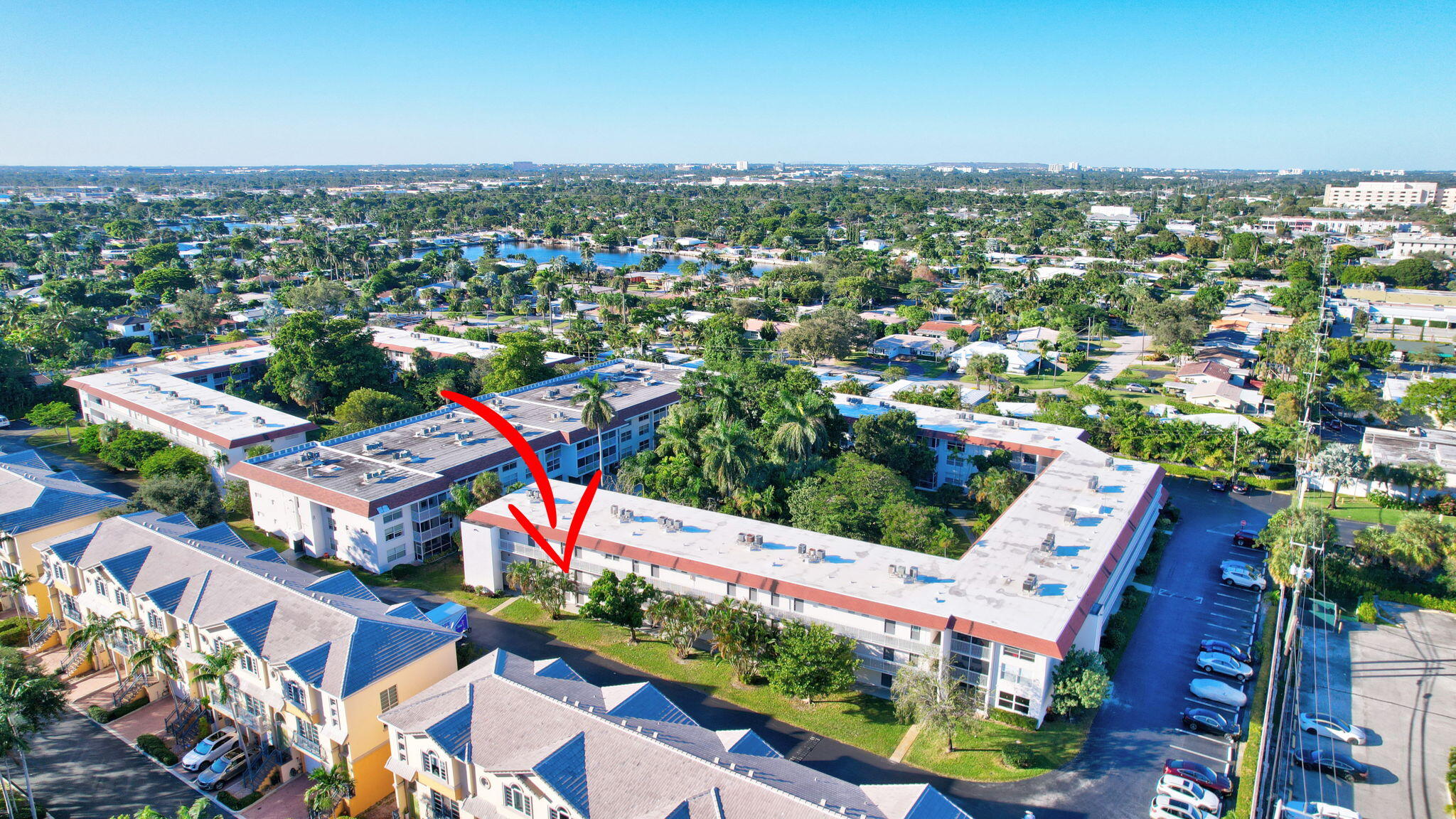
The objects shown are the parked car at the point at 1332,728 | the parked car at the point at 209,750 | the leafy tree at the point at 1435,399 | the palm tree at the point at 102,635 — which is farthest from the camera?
the leafy tree at the point at 1435,399

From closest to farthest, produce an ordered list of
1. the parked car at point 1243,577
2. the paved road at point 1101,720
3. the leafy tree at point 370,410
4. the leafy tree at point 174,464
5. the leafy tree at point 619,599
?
the paved road at point 1101,720, the leafy tree at point 619,599, the parked car at point 1243,577, the leafy tree at point 174,464, the leafy tree at point 370,410

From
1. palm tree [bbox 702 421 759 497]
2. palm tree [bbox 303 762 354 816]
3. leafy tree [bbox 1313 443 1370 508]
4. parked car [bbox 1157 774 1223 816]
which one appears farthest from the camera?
leafy tree [bbox 1313 443 1370 508]

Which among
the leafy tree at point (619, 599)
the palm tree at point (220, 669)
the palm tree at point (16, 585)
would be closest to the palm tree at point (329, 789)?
the palm tree at point (220, 669)

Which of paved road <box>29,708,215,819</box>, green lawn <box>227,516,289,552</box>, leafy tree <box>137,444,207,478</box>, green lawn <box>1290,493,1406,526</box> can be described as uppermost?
leafy tree <box>137,444,207,478</box>

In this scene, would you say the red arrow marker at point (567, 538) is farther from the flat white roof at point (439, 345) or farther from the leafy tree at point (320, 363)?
the flat white roof at point (439, 345)

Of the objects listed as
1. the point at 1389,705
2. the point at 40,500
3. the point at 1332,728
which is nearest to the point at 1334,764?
the point at 1332,728

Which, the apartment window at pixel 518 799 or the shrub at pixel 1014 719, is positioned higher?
the apartment window at pixel 518 799

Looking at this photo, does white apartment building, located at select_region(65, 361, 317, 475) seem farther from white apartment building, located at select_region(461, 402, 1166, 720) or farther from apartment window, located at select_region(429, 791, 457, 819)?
apartment window, located at select_region(429, 791, 457, 819)

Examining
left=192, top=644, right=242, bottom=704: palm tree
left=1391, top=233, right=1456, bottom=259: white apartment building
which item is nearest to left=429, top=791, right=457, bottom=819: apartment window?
left=192, top=644, right=242, bottom=704: palm tree

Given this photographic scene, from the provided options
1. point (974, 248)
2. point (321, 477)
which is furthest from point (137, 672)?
point (974, 248)
